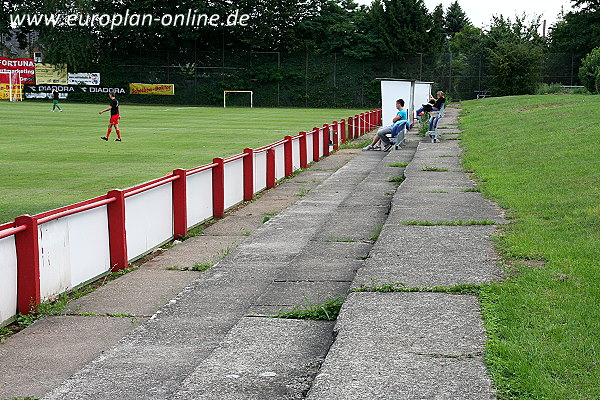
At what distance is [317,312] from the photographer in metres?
6.37

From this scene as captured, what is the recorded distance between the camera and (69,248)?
7.96 meters

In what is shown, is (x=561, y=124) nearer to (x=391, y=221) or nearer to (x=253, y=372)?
(x=391, y=221)

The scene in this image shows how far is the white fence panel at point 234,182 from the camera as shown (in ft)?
44.7

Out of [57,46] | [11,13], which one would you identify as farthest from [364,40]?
[11,13]

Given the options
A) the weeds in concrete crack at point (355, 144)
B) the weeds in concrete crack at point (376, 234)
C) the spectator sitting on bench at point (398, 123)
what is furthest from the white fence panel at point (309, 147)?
the weeds in concrete crack at point (376, 234)

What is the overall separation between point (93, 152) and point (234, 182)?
9926mm

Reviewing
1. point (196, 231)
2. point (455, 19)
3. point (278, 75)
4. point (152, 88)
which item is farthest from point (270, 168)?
point (455, 19)

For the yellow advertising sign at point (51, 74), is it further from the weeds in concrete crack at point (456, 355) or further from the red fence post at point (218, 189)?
the weeds in concrete crack at point (456, 355)

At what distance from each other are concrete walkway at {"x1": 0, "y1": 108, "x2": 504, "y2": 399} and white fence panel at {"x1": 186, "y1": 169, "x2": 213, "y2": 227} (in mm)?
519

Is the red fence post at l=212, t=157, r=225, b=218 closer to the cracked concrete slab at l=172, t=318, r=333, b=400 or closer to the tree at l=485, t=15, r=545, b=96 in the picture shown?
the cracked concrete slab at l=172, t=318, r=333, b=400

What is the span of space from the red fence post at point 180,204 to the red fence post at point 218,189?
176 cm

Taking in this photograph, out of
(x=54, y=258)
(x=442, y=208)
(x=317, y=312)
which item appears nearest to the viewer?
(x=317, y=312)

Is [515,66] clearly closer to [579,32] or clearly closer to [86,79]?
[579,32]

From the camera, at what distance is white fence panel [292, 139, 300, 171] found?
20078 mm
